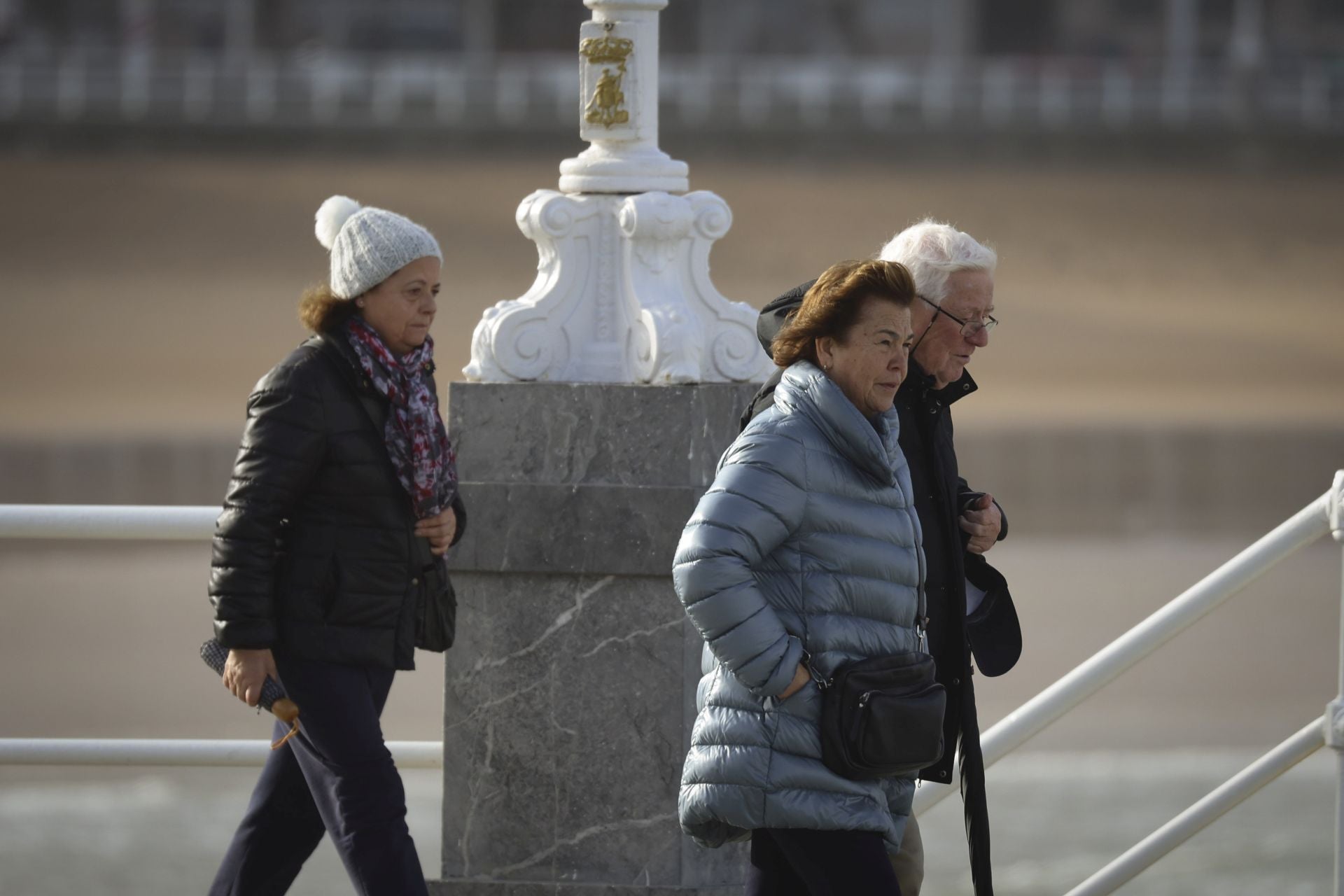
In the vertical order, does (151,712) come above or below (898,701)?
below

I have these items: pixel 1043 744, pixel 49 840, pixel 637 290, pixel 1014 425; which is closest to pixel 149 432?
pixel 1014 425

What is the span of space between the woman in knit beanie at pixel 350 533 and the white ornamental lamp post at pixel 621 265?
1.66ft

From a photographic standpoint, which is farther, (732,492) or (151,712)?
(151,712)

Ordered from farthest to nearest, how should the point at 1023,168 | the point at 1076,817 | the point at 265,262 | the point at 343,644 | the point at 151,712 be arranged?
1. the point at 1023,168
2. the point at 265,262
3. the point at 151,712
4. the point at 1076,817
5. the point at 343,644

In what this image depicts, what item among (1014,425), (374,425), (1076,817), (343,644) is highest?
(374,425)

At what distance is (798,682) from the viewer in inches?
116

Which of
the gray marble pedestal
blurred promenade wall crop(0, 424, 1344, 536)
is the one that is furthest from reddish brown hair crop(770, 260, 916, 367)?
blurred promenade wall crop(0, 424, 1344, 536)

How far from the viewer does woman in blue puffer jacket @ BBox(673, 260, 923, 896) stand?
2.94 m

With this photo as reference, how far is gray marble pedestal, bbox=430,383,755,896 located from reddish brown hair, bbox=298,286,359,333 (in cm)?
44

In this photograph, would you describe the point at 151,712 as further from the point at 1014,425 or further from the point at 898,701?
the point at 1014,425

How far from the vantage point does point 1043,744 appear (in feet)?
29.9

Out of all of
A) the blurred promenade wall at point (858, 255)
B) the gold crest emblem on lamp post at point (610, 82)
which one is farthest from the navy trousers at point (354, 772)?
the blurred promenade wall at point (858, 255)

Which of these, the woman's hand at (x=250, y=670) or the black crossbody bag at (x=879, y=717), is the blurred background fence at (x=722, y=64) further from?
the black crossbody bag at (x=879, y=717)

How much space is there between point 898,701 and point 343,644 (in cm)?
97
